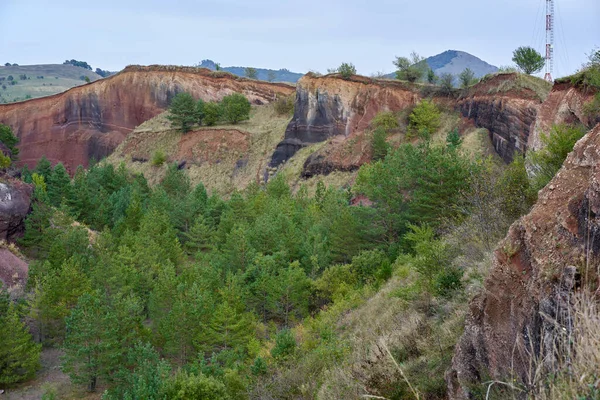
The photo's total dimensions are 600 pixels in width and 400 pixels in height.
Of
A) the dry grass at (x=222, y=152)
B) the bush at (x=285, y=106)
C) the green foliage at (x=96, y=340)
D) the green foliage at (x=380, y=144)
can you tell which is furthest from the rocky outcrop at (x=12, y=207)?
the bush at (x=285, y=106)

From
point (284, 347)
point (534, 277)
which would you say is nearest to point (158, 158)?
point (284, 347)

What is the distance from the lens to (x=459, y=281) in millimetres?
10695

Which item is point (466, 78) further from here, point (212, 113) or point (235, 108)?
point (212, 113)

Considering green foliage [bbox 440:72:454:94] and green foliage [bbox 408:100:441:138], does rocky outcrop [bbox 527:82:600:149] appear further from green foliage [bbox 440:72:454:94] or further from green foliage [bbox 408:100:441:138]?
green foliage [bbox 440:72:454:94]

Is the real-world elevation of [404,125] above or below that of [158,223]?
above

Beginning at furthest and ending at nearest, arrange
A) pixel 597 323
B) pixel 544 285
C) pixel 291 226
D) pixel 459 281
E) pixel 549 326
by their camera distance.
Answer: pixel 291 226 → pixel 459 281 → pixel 544 285 → pixel 549 326 → pixel 597 323

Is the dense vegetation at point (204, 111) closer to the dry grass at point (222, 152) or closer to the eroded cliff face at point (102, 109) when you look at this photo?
the dry grass at point (222, 152)

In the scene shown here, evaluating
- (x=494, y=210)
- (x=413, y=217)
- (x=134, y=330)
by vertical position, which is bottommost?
(x=134, y=330)

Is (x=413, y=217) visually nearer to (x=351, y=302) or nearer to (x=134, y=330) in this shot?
(x=351, y=302)

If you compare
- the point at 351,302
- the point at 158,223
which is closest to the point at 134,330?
the point at 351,302

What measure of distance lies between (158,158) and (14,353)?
45897mm

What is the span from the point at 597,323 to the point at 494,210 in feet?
32.0

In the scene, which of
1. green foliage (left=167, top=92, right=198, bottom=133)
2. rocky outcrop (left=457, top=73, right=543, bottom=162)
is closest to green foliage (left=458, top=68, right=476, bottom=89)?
rocky outcrop (left=457, top=73, right=543, bottom=162)

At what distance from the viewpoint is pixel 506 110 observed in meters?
39.9
